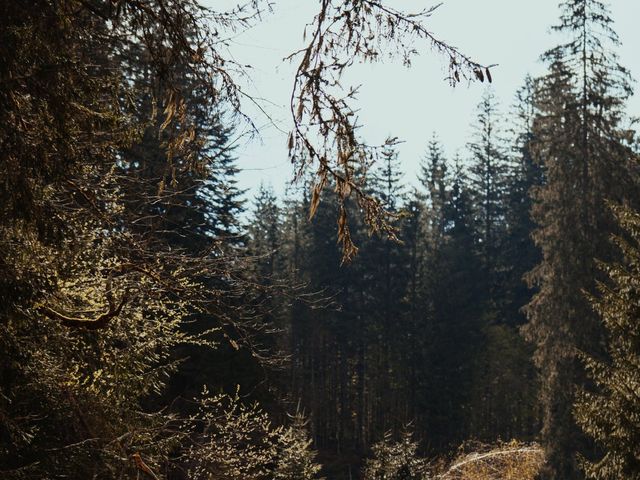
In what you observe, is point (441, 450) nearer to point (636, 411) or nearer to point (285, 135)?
point (636, 411)

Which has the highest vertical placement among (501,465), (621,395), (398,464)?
(621,395)

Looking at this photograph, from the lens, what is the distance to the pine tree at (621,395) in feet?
33.4

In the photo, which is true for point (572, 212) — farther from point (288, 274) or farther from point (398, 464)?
point (288, 274)

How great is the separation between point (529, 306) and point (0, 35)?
19242 mm

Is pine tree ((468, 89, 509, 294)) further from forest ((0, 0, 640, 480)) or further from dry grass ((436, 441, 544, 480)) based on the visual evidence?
dry grass ((436, 441, 544, 480))

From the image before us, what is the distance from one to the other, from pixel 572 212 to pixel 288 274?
549 inches

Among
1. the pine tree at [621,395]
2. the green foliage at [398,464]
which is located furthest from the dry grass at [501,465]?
the pine tree at [621,395]

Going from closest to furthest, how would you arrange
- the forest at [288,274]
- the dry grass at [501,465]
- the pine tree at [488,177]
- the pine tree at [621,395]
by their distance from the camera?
the forest at [288,274] → the pine tree at [621,395] → the dry grass at [501,465] → the pine tree at [488,177]

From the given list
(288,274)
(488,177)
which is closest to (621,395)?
(288,274)

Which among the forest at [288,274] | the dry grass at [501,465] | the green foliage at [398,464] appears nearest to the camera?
the forest at [288,274]

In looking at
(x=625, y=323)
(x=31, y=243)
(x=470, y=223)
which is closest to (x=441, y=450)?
(x=470, y=223)

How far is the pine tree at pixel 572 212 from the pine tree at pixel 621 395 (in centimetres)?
874

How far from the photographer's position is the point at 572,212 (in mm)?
20641

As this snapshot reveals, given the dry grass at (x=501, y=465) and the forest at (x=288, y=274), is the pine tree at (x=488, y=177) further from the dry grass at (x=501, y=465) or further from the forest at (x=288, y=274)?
the dry grass at (x=501, y=465)
